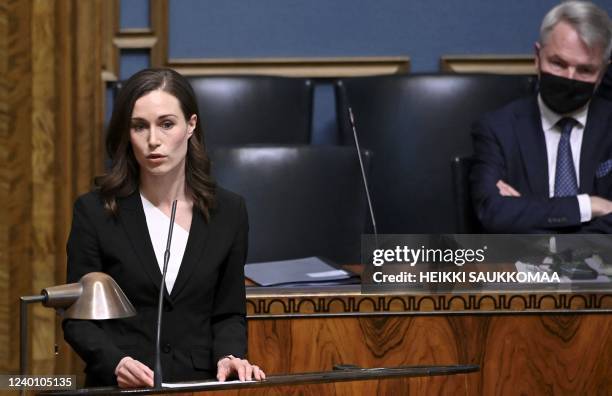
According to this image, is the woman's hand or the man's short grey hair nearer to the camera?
the woman's hand

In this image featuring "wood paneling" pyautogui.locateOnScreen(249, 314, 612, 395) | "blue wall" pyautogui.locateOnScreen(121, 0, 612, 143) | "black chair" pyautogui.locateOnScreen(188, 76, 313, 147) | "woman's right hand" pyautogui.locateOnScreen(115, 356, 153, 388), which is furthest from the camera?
"blue wall" pyautogui.locateOnScreen(121, 0, 612, 143)

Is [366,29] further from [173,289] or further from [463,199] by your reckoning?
[173,289]

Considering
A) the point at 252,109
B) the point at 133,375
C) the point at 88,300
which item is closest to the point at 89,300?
the point at 88,300

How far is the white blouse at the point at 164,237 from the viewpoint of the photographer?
2260 millimetres

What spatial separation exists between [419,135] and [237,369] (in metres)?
1.97

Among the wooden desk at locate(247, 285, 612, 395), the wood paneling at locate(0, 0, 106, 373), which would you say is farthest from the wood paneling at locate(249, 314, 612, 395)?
the wood paneling at locate(0, 0, 106, 373)

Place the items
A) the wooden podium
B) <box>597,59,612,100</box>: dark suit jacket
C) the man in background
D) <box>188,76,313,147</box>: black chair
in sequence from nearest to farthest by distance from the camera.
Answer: the wooden podium < the man in background < <box>597,59,612,100</box>: dark suit jacket < <box>188,76,313,147</box>: black chair

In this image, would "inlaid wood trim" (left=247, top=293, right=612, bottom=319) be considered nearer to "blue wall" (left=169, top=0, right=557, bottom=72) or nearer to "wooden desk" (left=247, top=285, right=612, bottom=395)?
"wooden desk" (left=247, top=285, right=612, bottom=395)

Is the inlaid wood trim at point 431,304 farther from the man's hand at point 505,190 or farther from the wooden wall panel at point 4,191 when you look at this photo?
the wooden wall panel at point 4,191

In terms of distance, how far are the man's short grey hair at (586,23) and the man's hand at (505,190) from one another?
1.33ft

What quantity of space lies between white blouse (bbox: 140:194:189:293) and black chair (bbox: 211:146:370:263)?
3.28ft

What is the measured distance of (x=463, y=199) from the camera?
11.2 feet

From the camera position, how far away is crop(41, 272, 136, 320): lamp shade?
1.77m

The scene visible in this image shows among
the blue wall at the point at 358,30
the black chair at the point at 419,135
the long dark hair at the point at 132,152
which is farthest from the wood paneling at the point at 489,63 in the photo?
the long dark hair at the point at 132,152
